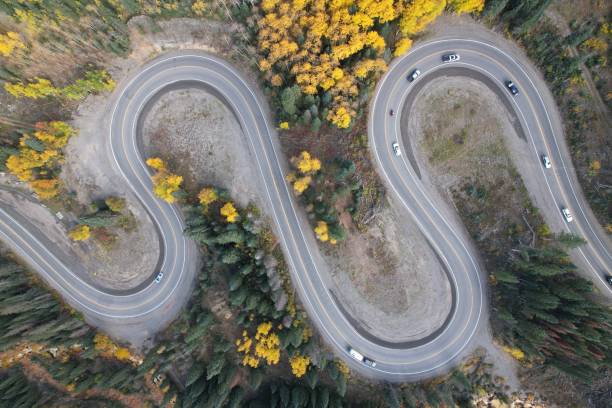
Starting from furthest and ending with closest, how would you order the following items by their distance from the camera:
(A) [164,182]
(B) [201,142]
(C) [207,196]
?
(B) [201,142] → (A) [164,182] → (C) [207,196]

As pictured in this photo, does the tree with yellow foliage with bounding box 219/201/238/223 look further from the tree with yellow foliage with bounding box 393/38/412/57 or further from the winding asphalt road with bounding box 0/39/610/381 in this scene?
the tree with yellow foliage with bounding box 393/38/412/57

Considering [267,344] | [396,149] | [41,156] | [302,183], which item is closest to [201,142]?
[302,183]

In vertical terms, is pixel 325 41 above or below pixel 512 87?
above

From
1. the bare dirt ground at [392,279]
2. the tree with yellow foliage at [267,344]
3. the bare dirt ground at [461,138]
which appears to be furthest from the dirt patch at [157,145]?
the bare dirt ground at [461,138]

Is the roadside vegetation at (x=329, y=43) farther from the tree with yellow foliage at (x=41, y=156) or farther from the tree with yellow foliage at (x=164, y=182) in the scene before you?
the tree with yellow foliage at (x=41, y=156)

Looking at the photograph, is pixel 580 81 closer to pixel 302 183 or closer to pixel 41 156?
pixel 302 183

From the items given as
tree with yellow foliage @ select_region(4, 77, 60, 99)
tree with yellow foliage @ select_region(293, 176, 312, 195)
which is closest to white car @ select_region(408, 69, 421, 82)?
tree with yellow foliage @ select_region(293, 176, 312, 195)
